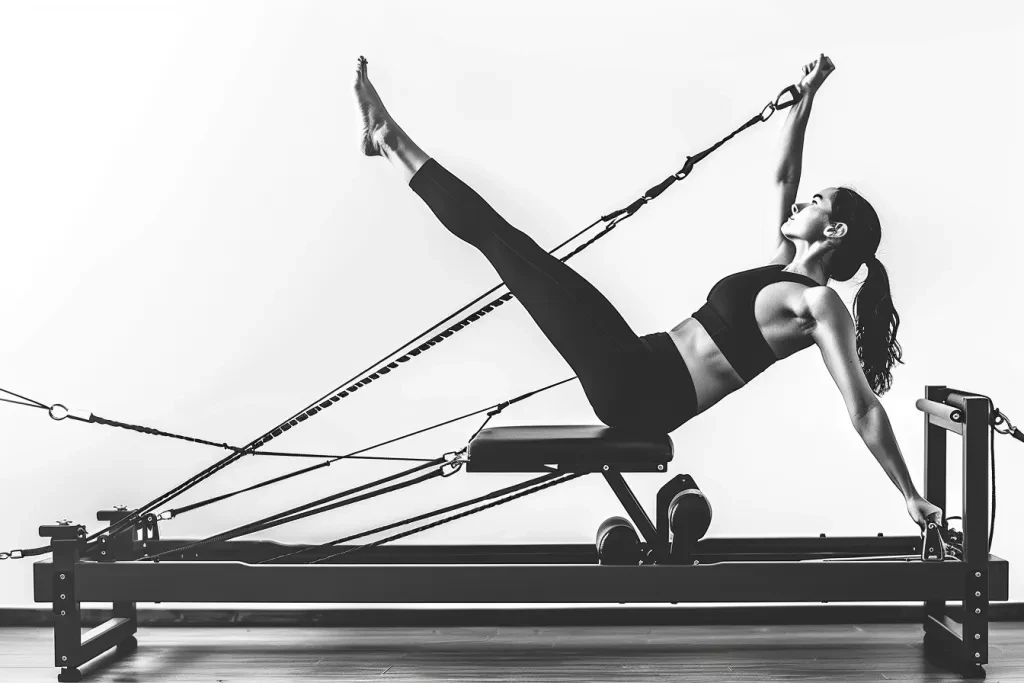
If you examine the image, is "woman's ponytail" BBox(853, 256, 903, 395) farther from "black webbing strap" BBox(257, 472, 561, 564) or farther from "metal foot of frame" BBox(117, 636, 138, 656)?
"metal foot of frame" BBox(117, 636, 138, 656)

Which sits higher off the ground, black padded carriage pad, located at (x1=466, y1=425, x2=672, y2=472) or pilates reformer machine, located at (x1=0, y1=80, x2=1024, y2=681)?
black padded carriage pad, located at (x1=466, y1=425, x2=672, y2=472)

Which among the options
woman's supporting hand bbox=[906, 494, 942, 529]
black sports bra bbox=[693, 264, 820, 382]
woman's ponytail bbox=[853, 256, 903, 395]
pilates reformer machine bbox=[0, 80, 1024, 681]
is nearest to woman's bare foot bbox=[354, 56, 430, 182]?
pilates reformer machine bbox=[0, 80, 1024, 681]

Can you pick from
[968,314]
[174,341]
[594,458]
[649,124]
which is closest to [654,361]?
[594,458]

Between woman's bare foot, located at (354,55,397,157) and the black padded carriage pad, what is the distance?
0.76 m

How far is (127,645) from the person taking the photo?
264 cm

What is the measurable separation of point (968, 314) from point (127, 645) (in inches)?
94.3

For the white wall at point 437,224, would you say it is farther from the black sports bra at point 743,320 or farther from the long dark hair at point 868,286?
the black sports bra at point 743,320

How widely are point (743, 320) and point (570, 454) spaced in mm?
519

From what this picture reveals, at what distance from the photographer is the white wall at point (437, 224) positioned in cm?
287

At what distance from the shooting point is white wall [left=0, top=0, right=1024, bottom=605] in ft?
9.41

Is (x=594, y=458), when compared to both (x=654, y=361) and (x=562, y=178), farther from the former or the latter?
(x=562, y=178)

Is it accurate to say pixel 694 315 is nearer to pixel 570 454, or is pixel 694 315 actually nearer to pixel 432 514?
pixel 570 454

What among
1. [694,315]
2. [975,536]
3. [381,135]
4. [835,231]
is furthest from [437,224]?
[975,536]

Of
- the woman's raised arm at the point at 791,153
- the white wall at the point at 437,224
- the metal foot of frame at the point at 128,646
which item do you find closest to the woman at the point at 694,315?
the woman's raised arm at the point at 791,153
